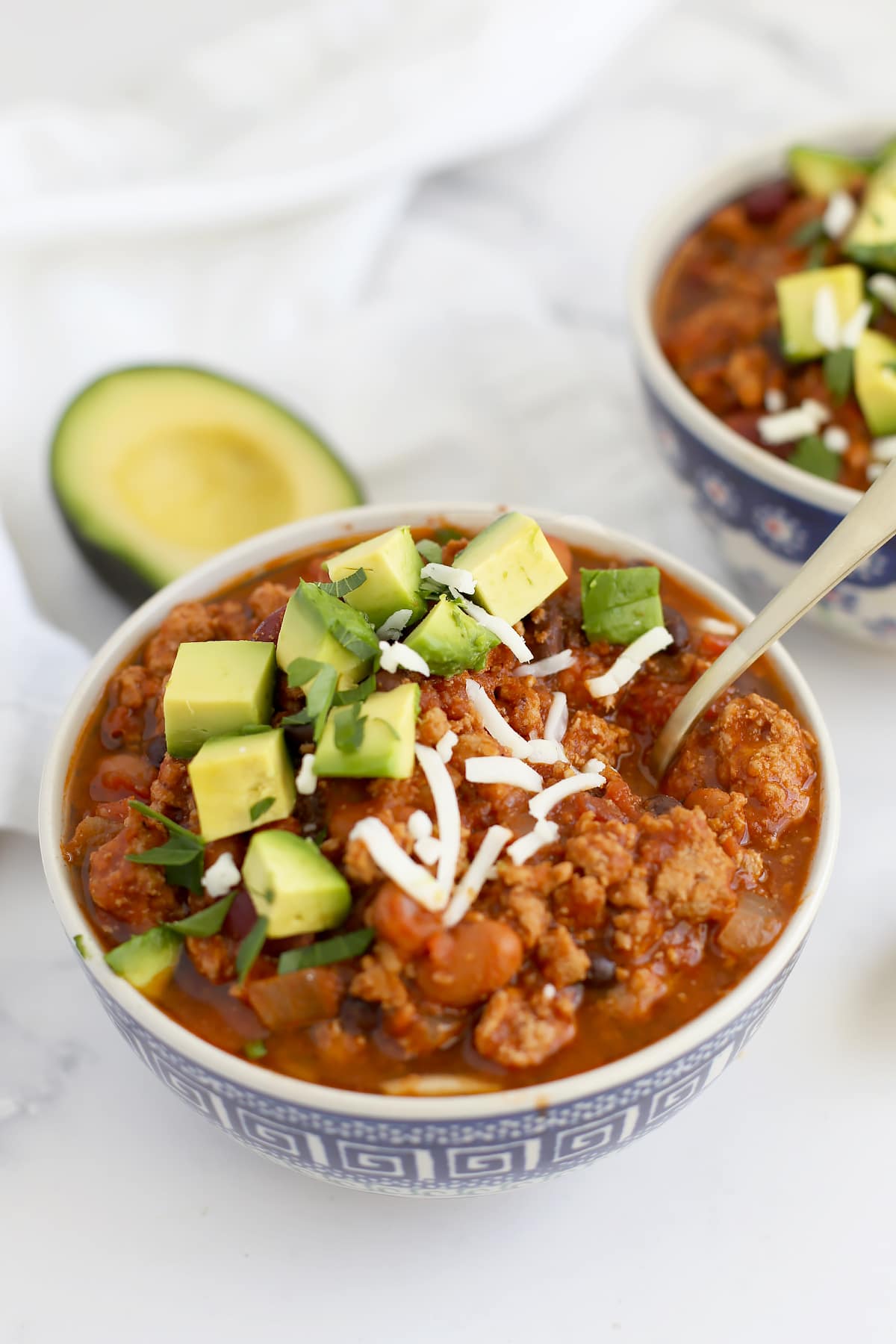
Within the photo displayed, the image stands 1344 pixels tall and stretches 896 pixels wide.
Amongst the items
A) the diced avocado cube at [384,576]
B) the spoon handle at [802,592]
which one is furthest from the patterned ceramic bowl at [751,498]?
the diced avocado cube at [384,576]

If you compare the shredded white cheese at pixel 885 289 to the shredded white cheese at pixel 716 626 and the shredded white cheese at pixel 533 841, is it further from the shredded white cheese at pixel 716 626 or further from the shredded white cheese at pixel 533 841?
the shredded white cheese at pixel 533 841

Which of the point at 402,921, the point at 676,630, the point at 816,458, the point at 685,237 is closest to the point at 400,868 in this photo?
the point at 402,921

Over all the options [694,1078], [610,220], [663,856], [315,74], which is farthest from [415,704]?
[315,74]

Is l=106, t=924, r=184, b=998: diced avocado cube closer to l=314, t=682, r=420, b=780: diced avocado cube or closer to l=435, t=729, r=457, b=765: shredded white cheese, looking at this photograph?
l=314, t=682, r=420, b=780: diced avocado cube

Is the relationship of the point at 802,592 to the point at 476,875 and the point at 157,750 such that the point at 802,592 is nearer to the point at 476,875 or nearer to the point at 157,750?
the point at 476,875

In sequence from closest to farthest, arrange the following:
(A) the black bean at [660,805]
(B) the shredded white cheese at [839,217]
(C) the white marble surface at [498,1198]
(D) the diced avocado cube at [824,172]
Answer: (A) the black bean at [660,805]
(C) the white marble surface at [498,1198]
(B) the shredded white cheese at [839,217]
(D) the diced avocado cube at [824,172]

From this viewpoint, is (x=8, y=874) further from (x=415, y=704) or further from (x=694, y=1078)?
(x=694, y=1078)
